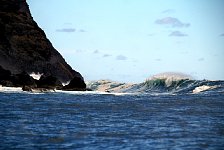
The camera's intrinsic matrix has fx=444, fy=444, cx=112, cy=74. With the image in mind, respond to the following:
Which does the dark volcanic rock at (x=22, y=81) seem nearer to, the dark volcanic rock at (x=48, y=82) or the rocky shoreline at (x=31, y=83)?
the rocky shoreline at (x=31, y=83)

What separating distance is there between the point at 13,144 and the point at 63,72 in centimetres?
12901

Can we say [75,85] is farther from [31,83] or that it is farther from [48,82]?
[31,83]

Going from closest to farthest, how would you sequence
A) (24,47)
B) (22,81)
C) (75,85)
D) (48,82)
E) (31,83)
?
(31,83)
(22,81)
(48,82)
(75,85)
(24,47)

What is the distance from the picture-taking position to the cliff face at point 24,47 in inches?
5468

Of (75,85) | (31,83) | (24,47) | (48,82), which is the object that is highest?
(24,47)

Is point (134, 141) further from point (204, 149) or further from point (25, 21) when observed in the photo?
point (25, 21)

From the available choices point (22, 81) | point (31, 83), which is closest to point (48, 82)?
point (31, 83)

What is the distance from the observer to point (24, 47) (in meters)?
147

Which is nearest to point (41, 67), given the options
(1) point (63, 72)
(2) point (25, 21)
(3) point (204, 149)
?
(1) point (63, 72)

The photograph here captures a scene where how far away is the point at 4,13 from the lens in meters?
151

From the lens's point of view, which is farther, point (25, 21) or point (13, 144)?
point (25, 21)

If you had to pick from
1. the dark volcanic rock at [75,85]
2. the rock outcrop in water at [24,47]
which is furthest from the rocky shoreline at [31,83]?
the rock outcrop in water at [24,47]

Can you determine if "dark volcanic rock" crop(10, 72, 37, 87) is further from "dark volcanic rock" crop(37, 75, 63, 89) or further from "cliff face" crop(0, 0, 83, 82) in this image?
"cliff face" crop(0, 0, 83, 82)

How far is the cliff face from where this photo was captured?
13888 cm
